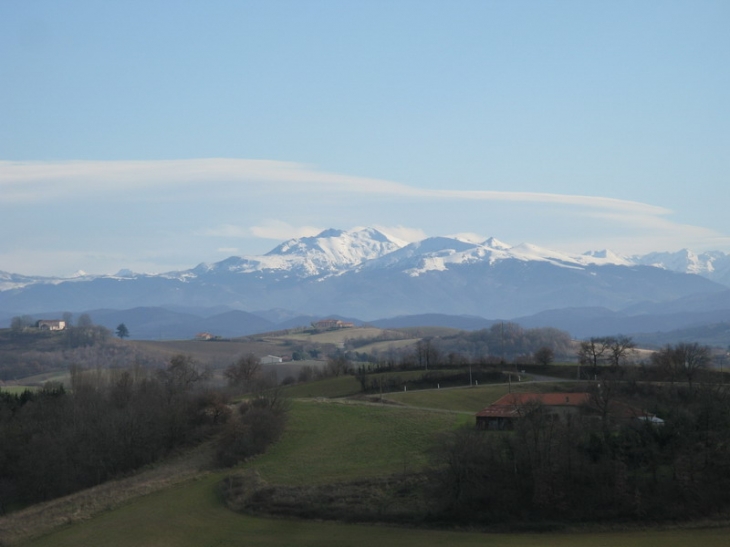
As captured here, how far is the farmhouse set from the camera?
2057 inches

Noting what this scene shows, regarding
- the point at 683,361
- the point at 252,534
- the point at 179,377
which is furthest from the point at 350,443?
the point at 179,377

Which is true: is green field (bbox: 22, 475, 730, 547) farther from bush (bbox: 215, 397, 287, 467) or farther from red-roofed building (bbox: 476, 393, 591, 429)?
red-roofed building (bbox: 476, 393, 591, 429)

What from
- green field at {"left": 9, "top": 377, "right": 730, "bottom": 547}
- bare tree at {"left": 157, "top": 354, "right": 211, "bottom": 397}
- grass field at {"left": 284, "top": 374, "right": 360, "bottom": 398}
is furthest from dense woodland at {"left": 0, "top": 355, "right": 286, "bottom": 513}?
grass field at {"left": 284, "top": 374, "right": 360, "bottom": 398}

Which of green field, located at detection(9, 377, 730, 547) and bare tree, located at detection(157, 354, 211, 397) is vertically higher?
bare tree, located at detection(157, 354, 211, 397)

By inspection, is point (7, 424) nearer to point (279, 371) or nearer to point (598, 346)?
point (598, 346)

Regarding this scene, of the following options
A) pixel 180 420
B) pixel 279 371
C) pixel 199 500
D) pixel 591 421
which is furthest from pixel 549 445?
pixel 279 371

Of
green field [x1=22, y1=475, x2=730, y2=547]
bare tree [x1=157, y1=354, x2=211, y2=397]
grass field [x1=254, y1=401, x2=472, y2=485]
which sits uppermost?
bare tree [x1=157, y1=354, x2=211, y2=397]

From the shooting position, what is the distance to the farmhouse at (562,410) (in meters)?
52.2

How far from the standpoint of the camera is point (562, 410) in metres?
60.7

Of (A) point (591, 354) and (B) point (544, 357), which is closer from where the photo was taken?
(A) point (591, 354)

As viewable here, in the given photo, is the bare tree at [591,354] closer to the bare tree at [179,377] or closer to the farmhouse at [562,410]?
the farmhouse at [562,410]

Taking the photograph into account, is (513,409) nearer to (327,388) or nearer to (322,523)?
(322,523)

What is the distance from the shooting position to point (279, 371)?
154m

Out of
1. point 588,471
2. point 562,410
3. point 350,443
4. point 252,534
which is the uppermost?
point 562,410
